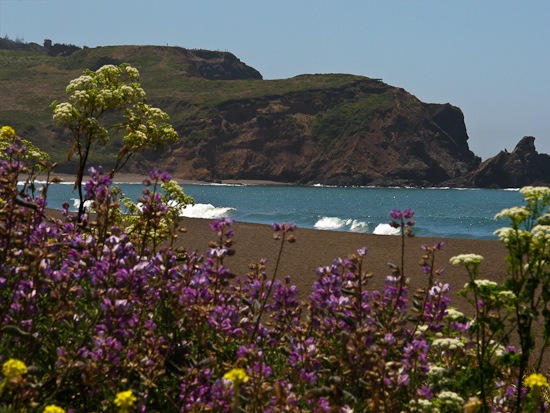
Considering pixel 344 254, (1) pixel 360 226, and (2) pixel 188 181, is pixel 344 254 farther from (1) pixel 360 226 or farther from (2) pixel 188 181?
(2) pixel 188 181

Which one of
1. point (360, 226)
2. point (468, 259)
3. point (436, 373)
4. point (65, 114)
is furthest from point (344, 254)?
point (360, 226)

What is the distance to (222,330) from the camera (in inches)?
190

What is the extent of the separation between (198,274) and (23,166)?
1241mm

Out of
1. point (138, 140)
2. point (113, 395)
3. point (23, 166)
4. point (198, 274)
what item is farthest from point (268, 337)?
point (138, 140)

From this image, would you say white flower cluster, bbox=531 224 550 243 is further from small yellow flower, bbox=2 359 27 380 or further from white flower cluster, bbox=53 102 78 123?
white flower cluster, bbox=53 102 78 123

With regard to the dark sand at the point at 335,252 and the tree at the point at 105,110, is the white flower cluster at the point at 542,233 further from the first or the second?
the dark sand at the point at 335,252

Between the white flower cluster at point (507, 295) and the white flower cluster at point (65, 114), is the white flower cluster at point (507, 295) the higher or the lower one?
the lower one

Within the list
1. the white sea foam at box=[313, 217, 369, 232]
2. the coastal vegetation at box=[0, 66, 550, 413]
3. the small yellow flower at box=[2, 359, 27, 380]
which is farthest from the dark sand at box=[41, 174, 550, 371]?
the white sea foam at box=[313, 217, 369, 232]

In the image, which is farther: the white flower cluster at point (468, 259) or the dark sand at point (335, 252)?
the dark sand at point (335, 252)

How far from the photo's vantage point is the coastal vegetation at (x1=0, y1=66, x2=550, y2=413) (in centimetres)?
409

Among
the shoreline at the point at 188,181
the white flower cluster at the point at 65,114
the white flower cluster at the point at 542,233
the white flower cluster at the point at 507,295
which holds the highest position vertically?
the white flower cluster at the point at 65,114

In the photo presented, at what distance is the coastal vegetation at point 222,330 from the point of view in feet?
13.4

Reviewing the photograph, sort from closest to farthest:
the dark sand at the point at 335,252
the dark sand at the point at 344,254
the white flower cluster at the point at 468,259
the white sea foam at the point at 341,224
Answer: the white flower cluster at the point at 468,259
the dark sand at the point at 344,254
the dark sand at the point at 335,252
the white sea foam at the point at 341,224

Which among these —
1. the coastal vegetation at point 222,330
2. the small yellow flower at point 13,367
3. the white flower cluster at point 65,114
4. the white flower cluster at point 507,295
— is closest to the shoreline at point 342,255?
the white flower cluster at point 65,114
